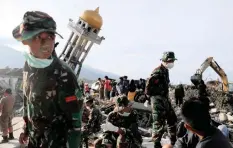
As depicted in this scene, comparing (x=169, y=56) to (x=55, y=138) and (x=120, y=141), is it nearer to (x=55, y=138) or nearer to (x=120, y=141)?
(x=120, y=141)

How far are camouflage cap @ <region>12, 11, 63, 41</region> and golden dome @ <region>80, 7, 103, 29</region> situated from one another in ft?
66.5

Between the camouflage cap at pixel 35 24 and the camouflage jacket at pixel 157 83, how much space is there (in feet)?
13.4

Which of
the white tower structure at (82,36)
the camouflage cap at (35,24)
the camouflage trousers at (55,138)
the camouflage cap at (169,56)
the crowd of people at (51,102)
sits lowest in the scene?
the camouflage trousers at (55,138)

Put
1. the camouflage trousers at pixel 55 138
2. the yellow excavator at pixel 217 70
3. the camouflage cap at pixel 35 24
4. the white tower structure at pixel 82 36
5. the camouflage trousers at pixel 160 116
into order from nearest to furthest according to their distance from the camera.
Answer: the camouflage cap at pixel 35 24 < the camouflage trousers at pixel 55 138 < the camouflage trousers at pixel 160 116 < the yellow excavator at pixel 217 70 < the white tower structure at pixel 82 36

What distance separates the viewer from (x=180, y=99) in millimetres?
15922

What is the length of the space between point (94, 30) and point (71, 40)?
1.66 m

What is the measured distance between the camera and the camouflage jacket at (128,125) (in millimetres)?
6020

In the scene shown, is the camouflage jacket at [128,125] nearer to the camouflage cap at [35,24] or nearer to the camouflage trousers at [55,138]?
the camouflage trousers at [55,138]

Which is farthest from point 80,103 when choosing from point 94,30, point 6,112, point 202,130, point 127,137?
point 94,30

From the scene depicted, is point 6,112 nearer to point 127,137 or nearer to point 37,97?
point 127,137

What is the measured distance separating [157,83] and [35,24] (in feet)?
13.7

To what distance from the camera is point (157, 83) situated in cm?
659

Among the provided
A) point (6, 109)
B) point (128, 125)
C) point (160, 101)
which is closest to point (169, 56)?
point (160, 101)

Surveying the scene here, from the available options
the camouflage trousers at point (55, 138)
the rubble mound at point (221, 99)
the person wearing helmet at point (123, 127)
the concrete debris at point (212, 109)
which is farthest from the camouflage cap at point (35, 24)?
the rubble mound at point (221, 99)
